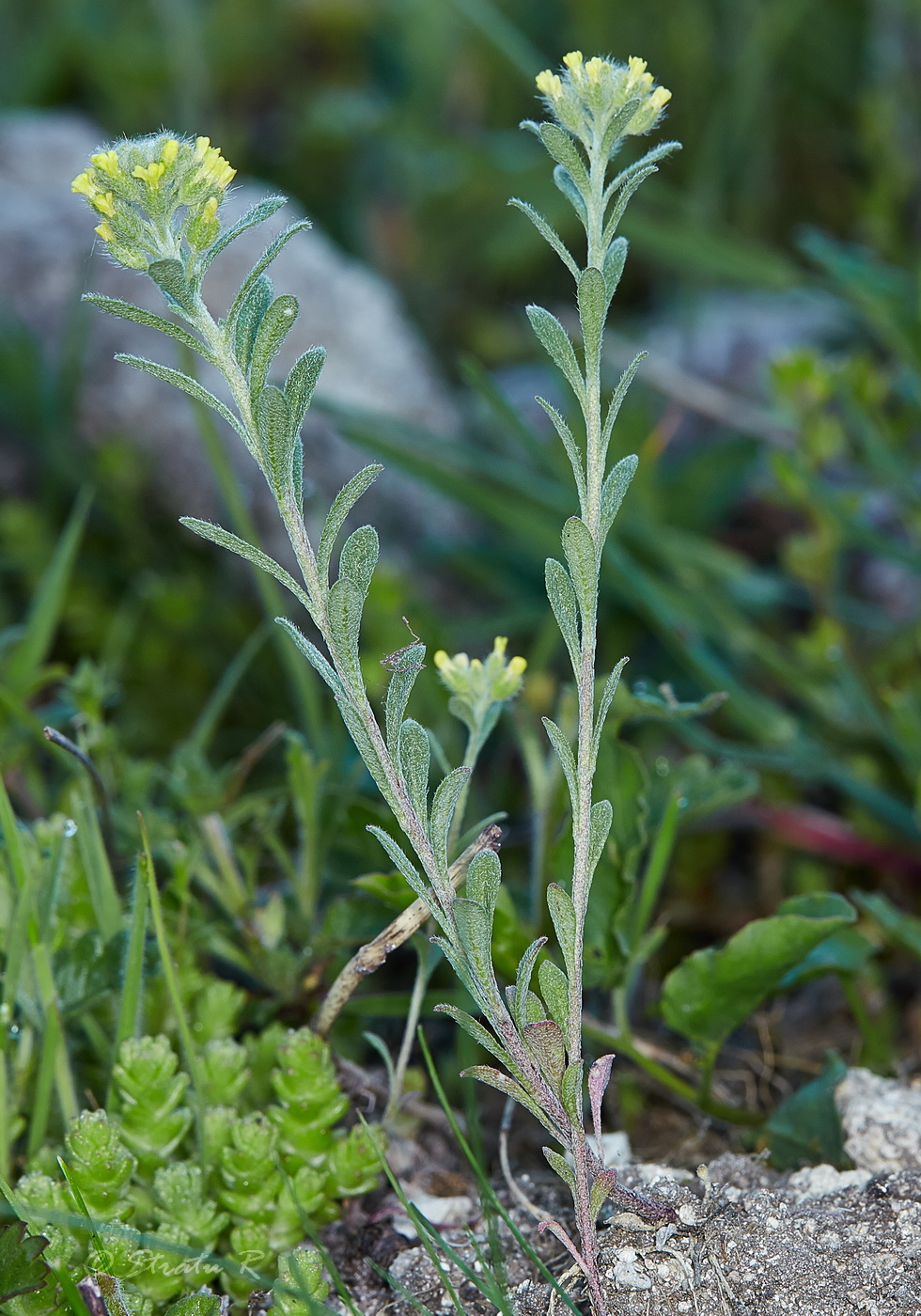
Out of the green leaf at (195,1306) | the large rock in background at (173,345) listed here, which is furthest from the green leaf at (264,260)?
the large rock in background at (173,345)

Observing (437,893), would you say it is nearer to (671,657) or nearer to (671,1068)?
(671,1068)

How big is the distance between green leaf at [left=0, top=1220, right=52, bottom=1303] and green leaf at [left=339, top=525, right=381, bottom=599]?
678 mm

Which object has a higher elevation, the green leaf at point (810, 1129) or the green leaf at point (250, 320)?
the green leaf at point (250, 320)

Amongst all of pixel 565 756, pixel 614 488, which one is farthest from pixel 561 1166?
pixel 614 488

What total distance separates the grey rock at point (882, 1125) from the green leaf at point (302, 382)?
97cm

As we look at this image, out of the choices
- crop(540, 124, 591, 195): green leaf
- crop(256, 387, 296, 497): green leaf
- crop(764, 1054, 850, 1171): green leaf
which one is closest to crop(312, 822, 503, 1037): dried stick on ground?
crop(256, 387, 296, 497): green leaf

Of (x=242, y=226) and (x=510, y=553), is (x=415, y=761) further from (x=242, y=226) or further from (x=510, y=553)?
(x=510, y=553)

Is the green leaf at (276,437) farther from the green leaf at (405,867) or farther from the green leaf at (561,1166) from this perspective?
the green leaf at (561,1166)

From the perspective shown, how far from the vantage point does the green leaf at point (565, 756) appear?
1041 mm

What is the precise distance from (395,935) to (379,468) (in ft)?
1.62

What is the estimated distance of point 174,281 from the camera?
3.26ft

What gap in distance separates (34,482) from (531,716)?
150 cm

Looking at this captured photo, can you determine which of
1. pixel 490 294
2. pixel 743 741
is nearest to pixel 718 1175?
pixel 743 741

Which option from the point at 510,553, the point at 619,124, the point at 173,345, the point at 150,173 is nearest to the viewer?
the point at 150,173
